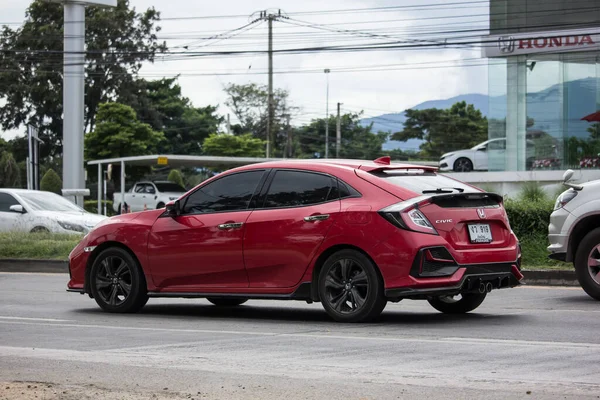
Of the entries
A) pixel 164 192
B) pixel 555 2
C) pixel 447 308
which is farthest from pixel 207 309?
pixel 164 192

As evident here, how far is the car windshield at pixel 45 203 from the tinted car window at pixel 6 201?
212 millimetres

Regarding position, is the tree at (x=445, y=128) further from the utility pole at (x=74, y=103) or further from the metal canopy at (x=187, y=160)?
the utility pole at (x=74, y=103)

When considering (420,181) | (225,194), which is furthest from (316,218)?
(225,194)

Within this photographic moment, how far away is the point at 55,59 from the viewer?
71062 mm

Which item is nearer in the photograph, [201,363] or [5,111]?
[201,363]

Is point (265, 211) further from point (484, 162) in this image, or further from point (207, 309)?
point (484, 162)

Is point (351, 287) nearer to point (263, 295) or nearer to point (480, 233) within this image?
point (263, 295)

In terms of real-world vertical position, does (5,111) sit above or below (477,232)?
above

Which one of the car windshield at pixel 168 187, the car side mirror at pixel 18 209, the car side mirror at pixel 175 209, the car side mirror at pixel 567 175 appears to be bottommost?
the car side mirror at pixel 18 209

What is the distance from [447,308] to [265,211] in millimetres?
2123

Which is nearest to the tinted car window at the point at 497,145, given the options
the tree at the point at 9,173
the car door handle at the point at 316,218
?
the car door handle at the point at 316,218

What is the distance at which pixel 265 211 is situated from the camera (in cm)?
992

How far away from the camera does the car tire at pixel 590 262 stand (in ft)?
38.3

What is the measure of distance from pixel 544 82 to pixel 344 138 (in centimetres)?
5811
